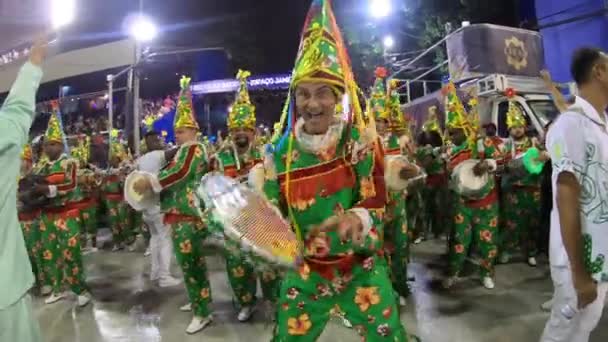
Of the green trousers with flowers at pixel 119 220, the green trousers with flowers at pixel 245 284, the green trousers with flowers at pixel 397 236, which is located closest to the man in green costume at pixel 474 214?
the green trousers with flowers at pixel 397 236

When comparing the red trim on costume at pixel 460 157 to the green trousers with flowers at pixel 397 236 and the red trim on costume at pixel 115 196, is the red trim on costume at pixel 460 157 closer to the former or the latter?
the green trousers with flowers at pixel 397 236

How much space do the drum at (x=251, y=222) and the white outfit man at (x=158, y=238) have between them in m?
5.05

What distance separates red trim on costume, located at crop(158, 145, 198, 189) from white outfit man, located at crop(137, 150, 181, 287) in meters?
2.17

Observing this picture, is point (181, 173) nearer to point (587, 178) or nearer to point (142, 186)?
point (142, 186)

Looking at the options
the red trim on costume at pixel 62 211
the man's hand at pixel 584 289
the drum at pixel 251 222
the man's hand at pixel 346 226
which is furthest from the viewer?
the red trim on costume at pixel 62 211

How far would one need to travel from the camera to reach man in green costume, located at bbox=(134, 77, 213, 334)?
5.14 meters

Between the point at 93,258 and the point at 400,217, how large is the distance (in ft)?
21.2

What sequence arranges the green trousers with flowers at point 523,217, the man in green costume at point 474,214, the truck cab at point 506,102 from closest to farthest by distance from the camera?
the man in green costume at point 474,214 < the green trousers with flowers at point 523,217 < the truck cab at point 506,102

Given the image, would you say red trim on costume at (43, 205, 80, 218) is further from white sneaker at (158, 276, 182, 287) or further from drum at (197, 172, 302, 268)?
drum at (197, 172, 302, 268)

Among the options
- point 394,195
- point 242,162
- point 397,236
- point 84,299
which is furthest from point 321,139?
point 84,299

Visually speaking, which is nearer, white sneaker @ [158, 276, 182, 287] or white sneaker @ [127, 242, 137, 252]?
white sneaker @ [158, 276, 182, 287]

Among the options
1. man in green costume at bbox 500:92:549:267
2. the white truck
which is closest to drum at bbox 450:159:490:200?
man in green costume at bbox 500:92:549:267

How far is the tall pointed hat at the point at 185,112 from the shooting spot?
564 cm

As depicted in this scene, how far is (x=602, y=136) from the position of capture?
8.57ft
